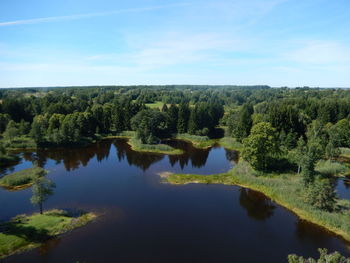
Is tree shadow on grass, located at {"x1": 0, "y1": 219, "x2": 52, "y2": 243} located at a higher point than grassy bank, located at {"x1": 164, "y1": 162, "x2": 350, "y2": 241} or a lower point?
lower

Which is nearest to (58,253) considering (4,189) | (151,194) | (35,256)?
(35,256)

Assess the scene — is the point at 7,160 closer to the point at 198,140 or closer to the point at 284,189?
the point at 198,140

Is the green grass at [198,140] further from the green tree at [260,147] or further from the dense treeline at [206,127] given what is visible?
the green tree at [260,147]

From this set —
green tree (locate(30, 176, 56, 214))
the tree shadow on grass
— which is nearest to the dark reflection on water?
the tree shadow on grass

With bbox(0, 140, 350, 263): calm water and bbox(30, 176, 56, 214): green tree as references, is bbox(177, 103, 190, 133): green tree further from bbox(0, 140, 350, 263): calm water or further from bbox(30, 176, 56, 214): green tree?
bbox(30, 176, 56, 214): green tree

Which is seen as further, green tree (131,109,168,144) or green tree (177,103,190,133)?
green tree (177,103,190,133)
